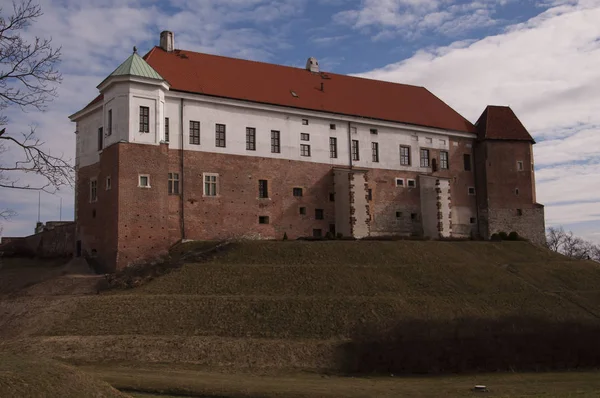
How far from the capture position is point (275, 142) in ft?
150

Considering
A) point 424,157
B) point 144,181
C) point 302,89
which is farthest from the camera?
point 424,157

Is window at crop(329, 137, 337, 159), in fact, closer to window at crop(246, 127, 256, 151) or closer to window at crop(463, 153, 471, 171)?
window at crop(246, 127, 256, 151)

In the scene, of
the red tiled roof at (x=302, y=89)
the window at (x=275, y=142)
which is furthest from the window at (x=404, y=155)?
the window at (x=275, y=142)

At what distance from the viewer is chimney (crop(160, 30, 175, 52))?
151 feet

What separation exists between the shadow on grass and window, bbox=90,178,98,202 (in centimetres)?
2145

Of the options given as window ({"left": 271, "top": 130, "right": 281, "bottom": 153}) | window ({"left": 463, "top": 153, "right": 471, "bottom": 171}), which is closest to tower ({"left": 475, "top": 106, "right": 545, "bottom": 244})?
window ({"left": 463, "top": 153, "right": 471, "bottom": 171})

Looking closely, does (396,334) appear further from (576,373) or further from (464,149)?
(464,149)

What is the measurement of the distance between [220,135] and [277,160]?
4.57m

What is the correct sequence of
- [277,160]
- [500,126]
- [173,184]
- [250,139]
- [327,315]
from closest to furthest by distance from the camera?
1. [327,315]
2. [173,184]
3. [250,139]
4. [277,160]
5. [500,126]

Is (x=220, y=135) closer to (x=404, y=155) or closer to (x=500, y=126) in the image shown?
(x=404, y=155)

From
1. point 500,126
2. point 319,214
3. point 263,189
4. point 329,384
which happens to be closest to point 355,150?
point 319,214

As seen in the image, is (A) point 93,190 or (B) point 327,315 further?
(A) point 93,190

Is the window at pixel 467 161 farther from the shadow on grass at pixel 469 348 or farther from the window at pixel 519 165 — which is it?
the shadow on grass at pixel 469 348

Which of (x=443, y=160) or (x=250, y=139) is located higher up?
(x=250, y=139)
